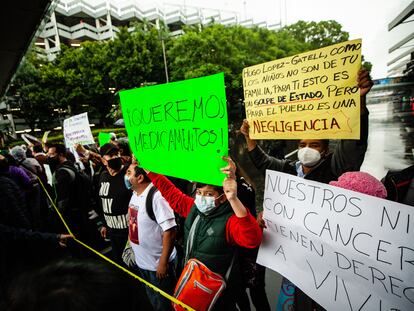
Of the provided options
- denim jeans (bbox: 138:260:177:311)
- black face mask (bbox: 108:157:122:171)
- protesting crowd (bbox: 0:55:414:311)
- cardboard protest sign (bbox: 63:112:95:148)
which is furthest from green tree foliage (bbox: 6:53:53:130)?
denim jeans (bbox: 138:260:177:311)

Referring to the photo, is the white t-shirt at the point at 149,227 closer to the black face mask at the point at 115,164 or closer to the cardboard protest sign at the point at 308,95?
the black face mask at the point at 115,164

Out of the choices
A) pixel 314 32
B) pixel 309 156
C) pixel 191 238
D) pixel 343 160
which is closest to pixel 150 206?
pixel 191 238

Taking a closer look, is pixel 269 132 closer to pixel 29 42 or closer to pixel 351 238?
pixel 351 238

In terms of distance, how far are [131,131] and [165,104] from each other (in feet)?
1.61

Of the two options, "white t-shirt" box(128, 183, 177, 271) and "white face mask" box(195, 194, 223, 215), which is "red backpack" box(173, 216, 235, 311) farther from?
"white t-shirt" box(128, 183, 177, 271)

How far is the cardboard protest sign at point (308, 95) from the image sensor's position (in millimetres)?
1500

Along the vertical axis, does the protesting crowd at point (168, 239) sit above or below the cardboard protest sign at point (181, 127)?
below

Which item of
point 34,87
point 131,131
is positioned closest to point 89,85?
point 34,87

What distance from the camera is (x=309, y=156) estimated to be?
2.05 m

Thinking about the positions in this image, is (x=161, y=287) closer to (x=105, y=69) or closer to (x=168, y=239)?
(x=168, y=239)

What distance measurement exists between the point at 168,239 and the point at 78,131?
335 centimetres

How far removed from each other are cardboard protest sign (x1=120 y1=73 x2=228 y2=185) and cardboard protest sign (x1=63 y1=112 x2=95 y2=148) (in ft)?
8.45

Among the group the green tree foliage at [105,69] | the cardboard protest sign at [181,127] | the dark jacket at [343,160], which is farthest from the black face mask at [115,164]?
the green tree foliage at [105,69]

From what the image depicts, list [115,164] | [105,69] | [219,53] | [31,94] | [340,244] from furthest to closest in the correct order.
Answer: [105,69] < [31,94] < [219,53] < [115,164] < [340,244]
